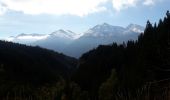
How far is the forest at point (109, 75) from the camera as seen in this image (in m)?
6.88

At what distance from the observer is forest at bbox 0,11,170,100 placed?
688 cm

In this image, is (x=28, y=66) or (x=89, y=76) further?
(x=28, y=66)

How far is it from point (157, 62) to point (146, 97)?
46814mm

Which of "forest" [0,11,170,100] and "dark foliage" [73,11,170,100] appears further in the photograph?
"dark foliage" [73,11,170,100]

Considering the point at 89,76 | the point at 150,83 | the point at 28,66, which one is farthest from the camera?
the point at 28,66

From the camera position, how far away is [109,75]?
9169 cm

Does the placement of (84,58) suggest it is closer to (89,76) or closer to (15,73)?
(15,73)

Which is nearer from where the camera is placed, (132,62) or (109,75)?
(132,62)

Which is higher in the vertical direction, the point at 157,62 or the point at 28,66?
the point at 28,66

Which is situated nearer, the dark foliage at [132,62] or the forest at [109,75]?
the forest at [109,75]

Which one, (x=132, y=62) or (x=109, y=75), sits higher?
(x=132, y=62)

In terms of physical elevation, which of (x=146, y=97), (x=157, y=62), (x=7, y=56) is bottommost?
(x=146, y=97)

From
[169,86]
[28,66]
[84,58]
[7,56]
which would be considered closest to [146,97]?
[169,86]

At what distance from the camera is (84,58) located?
144125 mm
